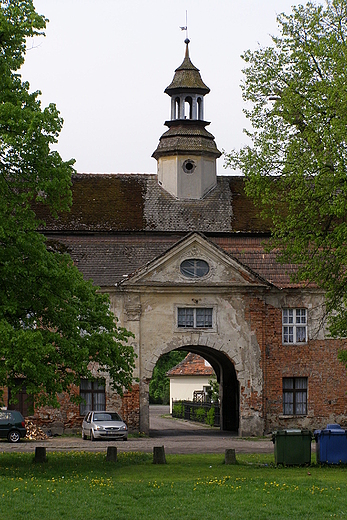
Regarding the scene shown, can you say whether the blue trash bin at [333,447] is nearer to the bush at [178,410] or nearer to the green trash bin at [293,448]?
the green trash bin at [293,448]

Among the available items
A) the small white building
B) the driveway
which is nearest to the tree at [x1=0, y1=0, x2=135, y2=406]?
the driveway

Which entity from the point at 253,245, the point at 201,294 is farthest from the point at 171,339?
the point at 253,245

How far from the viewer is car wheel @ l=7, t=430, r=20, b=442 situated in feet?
102

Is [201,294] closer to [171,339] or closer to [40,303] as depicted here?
[171,339]

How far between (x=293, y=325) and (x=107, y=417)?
29.3 feet

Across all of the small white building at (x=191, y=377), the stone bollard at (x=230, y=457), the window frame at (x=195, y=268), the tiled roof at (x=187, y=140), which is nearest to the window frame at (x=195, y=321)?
the window frame at (x=195, y=268)

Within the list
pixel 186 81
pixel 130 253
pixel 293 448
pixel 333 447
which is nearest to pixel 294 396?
pixel 130 253

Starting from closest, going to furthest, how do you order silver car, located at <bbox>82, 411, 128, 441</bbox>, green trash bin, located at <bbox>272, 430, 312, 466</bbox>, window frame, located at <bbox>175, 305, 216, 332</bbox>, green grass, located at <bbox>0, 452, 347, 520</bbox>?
green grass, located at <bbox>0, 452, 347, 520</bbox>, green trash bin, located at <bbox>272, 430, 312, 466</bbox>, silver car, located at <bbox>82, 411, 128, 441</bbox>, window frame, located at <bbox>175, 305, 216, 332</bbox>

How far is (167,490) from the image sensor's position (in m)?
16.8

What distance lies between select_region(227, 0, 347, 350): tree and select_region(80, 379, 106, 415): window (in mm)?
12013

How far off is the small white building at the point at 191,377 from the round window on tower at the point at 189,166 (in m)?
21.9

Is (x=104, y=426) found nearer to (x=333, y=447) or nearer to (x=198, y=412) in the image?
(x=333, y=447)

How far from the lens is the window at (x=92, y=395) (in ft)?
114

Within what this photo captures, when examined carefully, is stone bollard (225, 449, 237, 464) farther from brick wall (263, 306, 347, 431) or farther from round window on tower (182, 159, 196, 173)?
round window on tower (182, 159, 196, 173)
